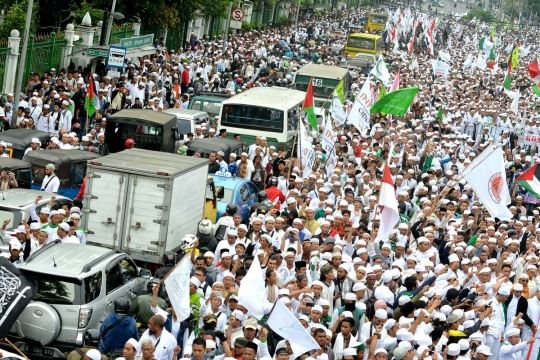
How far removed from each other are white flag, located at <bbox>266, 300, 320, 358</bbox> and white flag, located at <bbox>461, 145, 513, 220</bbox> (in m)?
6.55

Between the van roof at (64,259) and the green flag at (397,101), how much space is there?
10.6 meters

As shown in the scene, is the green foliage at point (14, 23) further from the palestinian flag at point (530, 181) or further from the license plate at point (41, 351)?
the license plate at point (41, 351)

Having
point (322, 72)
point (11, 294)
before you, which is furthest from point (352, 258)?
point (322, 72)

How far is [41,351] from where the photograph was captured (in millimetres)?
11328

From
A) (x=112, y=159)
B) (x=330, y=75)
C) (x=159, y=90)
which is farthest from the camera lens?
(x=330, y=75)

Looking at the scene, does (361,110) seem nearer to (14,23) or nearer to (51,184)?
(51,184)

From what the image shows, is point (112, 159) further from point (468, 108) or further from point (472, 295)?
point (468, 108)

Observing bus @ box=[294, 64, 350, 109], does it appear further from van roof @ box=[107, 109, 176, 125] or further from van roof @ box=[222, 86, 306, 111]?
van roof @ box=[107, 109, 176, 125]

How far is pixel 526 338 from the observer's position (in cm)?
1371

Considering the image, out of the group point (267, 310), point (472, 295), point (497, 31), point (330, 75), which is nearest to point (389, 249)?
point (472, 295)

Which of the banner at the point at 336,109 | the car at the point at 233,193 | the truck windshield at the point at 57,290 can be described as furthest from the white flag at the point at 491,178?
the banner at the point at 336,109

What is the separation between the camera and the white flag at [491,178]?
16406 millimetres

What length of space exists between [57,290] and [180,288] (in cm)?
145

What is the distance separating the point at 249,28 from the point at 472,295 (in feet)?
142
